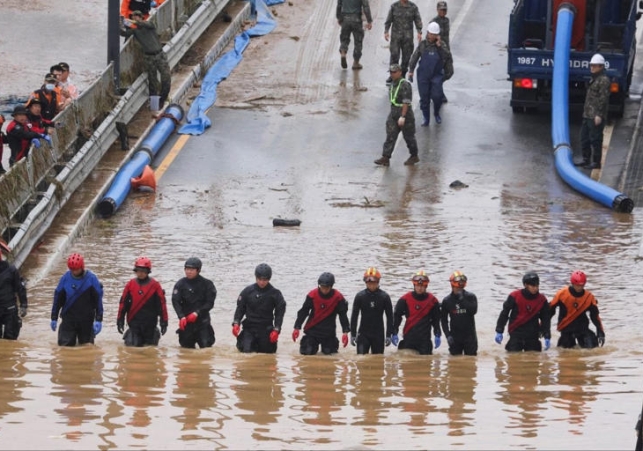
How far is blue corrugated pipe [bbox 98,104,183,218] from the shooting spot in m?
22.3

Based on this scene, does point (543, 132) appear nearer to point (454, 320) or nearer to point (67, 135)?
point (67, 135)

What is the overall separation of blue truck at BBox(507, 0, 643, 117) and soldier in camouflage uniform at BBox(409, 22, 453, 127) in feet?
3.94

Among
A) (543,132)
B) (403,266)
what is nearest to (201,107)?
(543,132)

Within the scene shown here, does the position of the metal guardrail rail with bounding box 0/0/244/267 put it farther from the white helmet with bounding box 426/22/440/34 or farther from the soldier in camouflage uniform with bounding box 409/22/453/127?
the white helmet with bounding box 426/22/440/34

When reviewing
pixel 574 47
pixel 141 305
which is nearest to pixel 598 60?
pixel 574 47

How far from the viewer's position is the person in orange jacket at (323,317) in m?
16.8

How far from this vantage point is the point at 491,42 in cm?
3116

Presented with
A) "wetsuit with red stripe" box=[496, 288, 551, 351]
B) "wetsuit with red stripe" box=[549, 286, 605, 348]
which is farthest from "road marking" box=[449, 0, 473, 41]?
"wetsuit with red stripe" box=[496, 288, 551, 351]

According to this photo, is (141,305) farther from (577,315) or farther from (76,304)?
(577,315)

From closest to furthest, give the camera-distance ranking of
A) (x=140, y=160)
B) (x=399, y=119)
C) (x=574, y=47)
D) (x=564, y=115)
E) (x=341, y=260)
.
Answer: (x=341, y=260), (x=140, y=160), (x=399, y=119), (x=564, y=115), (x=574, y=47)

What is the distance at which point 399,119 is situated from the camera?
24281 millimetres

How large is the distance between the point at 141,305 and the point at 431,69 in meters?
10.6

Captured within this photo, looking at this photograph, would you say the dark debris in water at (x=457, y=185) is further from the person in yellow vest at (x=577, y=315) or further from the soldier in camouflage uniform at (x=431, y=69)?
the person in yellow vest at (x=577, y=315)

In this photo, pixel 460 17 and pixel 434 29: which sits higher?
pixel 460 17
